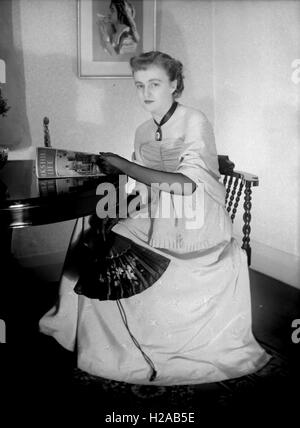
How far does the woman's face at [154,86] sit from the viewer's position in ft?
7.14

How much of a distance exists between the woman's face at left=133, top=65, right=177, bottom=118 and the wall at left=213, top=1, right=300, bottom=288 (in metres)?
1.37

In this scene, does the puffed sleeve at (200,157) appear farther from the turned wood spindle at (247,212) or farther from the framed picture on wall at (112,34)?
the framed picture on wall at (112,34)

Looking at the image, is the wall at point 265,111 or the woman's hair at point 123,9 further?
the woman's hair at point 123,9

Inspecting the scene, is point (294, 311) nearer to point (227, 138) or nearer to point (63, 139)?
point (227, 138)

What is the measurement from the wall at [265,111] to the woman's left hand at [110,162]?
64.7 inches

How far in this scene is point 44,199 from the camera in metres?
1.73

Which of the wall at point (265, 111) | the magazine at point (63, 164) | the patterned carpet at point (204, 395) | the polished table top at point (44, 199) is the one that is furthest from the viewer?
the wall at point (265, 111)

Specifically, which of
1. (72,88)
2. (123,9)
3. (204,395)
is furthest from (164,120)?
(123,9)

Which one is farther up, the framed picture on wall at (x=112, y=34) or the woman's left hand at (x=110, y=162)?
the framed picture on wall at (x=112, y=34)

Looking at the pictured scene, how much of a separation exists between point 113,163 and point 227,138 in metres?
2.15

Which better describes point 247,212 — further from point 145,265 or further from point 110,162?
point 110,162

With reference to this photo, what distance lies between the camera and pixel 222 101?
3967mm

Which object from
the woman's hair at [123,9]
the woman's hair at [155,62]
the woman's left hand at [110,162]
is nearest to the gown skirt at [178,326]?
the woman's left hand at [110,162]

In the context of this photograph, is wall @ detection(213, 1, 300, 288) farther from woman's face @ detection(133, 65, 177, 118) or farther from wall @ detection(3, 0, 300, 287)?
woman's face @ detection(133, 65, 177, 118)
